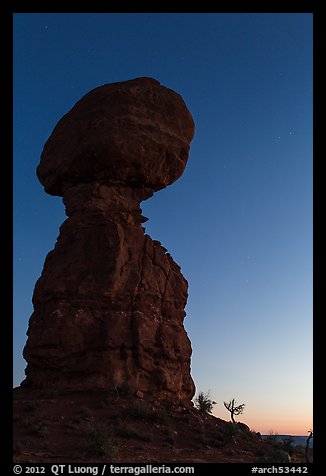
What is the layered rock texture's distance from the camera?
57.6 ft

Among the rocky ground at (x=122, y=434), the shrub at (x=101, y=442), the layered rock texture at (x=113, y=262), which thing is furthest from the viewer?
the layered rock texture at (x=113, y=262)

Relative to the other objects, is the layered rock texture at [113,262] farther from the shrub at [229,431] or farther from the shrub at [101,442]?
the shrub at [101,442]

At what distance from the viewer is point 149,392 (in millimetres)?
17641

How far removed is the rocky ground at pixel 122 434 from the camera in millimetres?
12781

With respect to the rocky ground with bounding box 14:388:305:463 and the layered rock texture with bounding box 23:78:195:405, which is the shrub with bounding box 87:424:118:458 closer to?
the rocky ground with bounding box 14:388:305:463

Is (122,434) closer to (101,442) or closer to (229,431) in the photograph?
(101,442)

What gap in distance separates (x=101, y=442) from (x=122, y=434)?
5.18 ft

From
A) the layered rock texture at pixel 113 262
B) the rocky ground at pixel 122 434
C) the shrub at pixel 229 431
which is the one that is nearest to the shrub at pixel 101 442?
the rocky ground at pixel 122 434

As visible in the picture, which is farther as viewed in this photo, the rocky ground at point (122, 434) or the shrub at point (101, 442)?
the rocky ground at point (122, 434)

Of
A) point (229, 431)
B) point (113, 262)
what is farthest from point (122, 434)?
point (113, 262)

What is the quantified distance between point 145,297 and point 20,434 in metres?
6.61

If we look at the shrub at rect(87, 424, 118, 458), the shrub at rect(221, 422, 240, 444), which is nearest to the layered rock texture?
the shrub at rect(221, 422, 240, 444)
